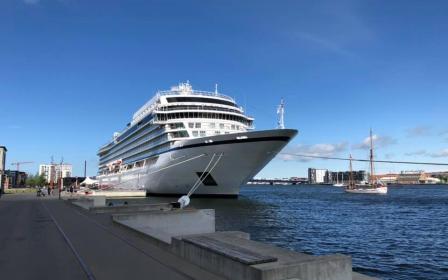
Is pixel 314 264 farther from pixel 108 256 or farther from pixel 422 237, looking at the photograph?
pixel 422 237

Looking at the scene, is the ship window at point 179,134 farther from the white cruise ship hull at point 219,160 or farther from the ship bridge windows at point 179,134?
the white cruise ship hull at point 219,160

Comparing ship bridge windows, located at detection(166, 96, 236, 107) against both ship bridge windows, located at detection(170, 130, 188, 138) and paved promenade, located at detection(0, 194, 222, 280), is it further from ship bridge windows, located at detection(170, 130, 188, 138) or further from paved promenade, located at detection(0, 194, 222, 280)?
paved promenade, located at detection(0, 194, 222, 280)

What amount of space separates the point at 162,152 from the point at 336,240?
3965 cm

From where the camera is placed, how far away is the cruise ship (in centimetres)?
5012

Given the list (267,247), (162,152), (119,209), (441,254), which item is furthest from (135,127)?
(267,247)

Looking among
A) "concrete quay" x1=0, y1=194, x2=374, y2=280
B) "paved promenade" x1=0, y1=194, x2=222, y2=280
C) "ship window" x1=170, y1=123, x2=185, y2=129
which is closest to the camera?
"concrete quay" x1=0, y1=194, x2=374, y2=280

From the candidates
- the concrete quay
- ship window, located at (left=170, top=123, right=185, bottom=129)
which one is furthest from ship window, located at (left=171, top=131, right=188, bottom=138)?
the concrete quay

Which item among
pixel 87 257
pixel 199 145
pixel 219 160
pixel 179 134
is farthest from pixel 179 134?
pixel 87 257

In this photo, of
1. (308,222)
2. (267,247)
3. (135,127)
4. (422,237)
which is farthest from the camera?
(135,127)

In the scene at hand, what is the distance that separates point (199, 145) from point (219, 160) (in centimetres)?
302

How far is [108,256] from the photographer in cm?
1009

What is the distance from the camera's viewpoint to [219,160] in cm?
5100

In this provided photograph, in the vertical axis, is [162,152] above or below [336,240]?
above

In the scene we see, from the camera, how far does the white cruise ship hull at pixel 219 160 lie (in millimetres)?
49375
